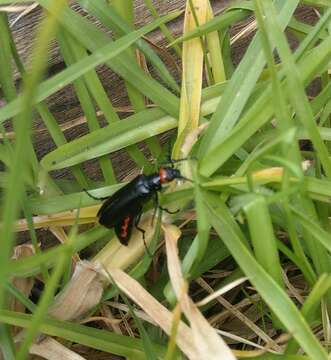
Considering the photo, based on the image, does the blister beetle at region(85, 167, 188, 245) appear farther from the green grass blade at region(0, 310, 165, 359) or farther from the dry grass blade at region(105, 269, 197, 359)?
the green grass blade at region(0, 310, 165, 359)

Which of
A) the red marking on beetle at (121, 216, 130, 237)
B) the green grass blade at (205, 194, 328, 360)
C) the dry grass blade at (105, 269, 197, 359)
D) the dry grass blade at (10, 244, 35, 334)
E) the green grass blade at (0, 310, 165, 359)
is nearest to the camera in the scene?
the green grass blade at (205, 194, 328, 360)

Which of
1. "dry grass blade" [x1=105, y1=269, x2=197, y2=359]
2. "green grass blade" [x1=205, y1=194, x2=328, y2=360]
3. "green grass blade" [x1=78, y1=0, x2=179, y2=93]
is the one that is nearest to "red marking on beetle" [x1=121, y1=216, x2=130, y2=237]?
"dry grass blade" [x1=105, y1=269, x2=197, y2=359]

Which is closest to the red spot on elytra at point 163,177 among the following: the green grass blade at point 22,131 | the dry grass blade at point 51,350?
the dry grass blade at point 51,350

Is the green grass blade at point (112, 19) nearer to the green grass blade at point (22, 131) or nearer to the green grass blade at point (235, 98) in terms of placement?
the green grass blade at point (235, 98)

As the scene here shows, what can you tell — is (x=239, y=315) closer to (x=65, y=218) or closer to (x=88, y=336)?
(x=88, y=336)

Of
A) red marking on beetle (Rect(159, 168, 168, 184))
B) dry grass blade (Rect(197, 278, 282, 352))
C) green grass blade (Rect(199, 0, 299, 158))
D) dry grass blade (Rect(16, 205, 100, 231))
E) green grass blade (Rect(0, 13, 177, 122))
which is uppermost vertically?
green grass blade (Rect(0, 13, 177, 122))

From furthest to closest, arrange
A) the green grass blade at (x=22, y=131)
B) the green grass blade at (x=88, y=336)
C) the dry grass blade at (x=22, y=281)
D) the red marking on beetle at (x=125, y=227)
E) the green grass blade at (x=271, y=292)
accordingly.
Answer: the dry grass blade at (x=22, y=281)
the red marking on beetle at (x=125, y=227)
the green grass blade at (x=88, y=336)
the green grass blade at (x=271, y=292)
the green grass blade at (x=22, y=131)

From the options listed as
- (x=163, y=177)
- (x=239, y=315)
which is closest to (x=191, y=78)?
(x=163, y=177)

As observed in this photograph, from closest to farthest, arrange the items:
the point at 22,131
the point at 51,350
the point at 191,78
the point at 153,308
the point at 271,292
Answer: the point at 22,131
the point at 271,292
the point at 153,308
the point at 51,350
the point at 191,78
